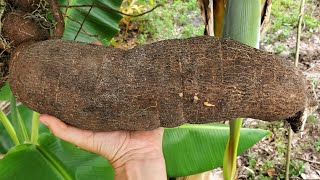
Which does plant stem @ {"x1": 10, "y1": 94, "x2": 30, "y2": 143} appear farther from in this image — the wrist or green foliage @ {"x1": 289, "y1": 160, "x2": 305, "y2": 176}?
green foliage @ {"x1": 289, "y1": 160, "x2": 305, "y2": 176}

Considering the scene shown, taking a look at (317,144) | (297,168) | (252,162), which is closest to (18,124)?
(252,162)

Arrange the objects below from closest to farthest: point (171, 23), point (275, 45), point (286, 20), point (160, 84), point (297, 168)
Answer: point (160, 84), point (297, 168), point (275, 45), point (286, 20), point (171, 23)

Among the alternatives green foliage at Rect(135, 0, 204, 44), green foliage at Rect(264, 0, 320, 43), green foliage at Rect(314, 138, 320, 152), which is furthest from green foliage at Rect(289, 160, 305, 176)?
green foliage at Rect(135, 0, 204, 44)

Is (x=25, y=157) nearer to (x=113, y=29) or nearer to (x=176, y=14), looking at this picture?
(x=113, y=29)

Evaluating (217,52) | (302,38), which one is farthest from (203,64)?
(302,38)

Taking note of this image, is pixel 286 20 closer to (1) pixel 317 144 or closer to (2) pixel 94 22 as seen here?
(1) pixel 317 144

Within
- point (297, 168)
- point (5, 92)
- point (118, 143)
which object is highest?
point (5, 92)

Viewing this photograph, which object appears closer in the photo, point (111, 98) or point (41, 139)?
point (111, 98)
